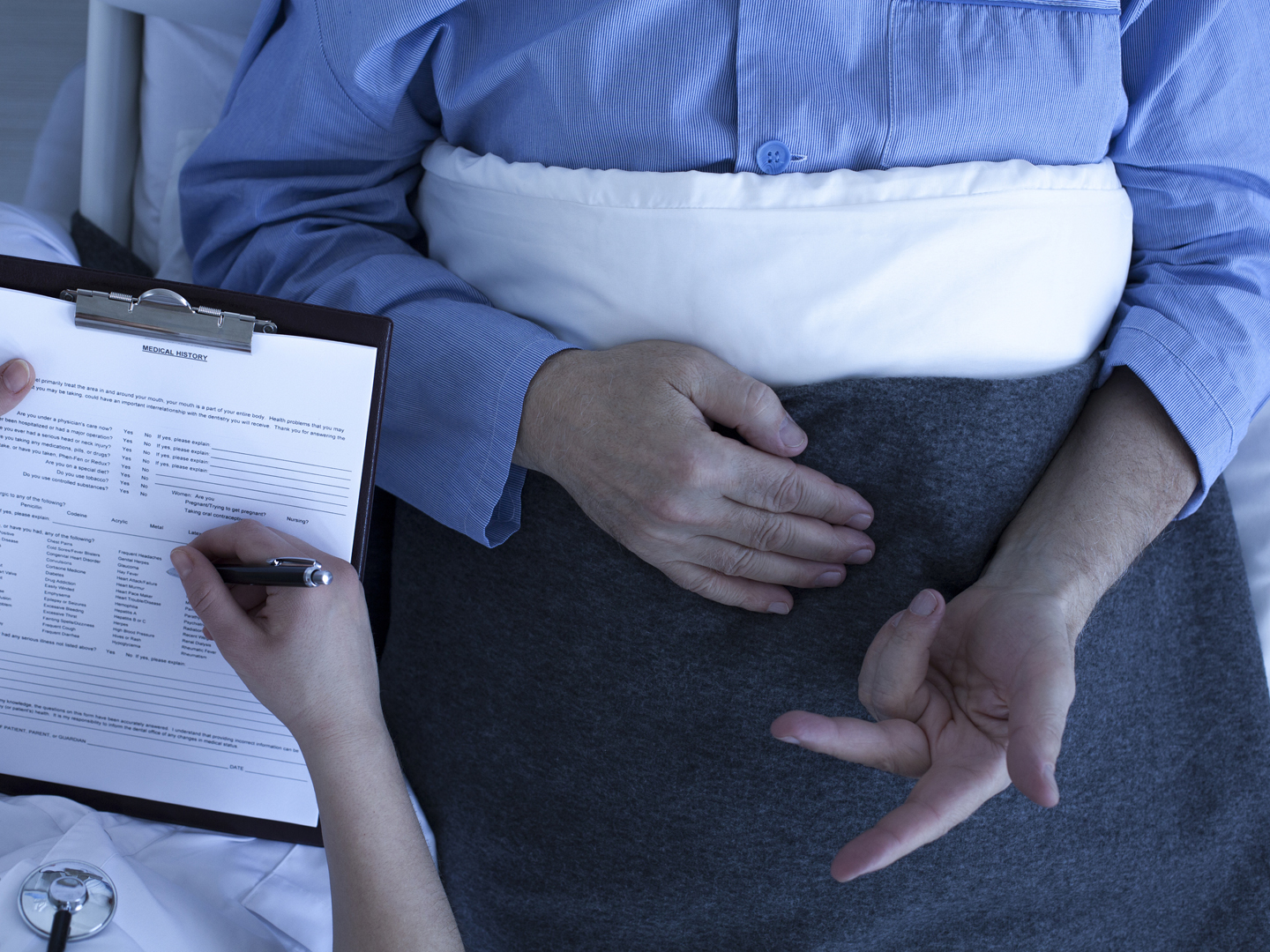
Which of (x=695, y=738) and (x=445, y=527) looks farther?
(x=445, y=527)

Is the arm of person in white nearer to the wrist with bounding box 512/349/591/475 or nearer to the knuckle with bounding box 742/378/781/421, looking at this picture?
the wrist with bounding box 512/349/591/475

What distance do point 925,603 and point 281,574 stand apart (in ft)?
1.43

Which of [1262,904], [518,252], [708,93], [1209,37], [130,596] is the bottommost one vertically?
[1262,904]

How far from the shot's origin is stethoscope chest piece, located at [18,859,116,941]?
0.58 metres

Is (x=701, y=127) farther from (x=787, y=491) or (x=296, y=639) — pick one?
(x=296, y=639)

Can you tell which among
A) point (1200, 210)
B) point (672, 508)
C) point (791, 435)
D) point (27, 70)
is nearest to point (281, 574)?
point (672, 508)

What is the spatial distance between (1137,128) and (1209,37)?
3.5 inches

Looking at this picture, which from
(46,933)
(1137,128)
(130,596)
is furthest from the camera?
(1137,128)

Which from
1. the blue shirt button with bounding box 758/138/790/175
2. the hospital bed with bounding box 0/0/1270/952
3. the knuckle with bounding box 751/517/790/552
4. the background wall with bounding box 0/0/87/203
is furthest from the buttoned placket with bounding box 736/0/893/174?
the background wall with bounding box 0/0/87/203

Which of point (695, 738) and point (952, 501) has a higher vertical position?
point (952, 501)

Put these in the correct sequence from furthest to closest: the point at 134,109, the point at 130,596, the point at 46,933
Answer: the point at 134,109, the point at 130,596, the point at 46,933

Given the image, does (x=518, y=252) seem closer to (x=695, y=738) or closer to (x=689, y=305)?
(x=689, y=305)

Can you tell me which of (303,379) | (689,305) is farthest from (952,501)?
(303,379)

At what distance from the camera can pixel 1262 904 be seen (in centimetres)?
78
